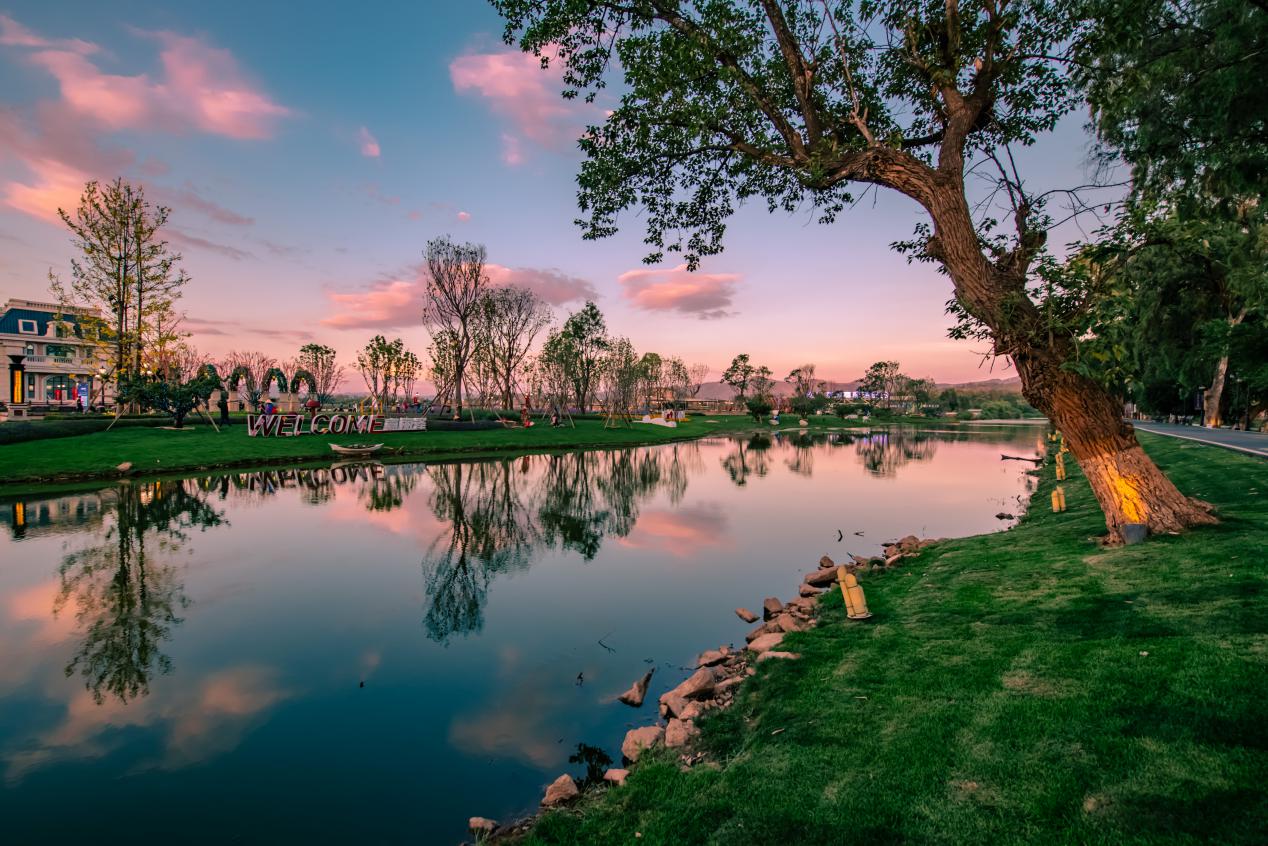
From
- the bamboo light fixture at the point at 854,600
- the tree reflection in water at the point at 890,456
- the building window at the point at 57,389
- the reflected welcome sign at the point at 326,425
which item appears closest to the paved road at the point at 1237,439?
the tree reflection in water at the point at 890,456

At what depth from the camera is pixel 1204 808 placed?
10.1 ft

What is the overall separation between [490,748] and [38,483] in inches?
1043

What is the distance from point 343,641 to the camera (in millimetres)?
8305

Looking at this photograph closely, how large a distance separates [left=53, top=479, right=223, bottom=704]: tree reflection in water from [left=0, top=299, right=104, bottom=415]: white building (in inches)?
2077

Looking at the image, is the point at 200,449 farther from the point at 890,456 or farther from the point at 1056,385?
the point at 890,456

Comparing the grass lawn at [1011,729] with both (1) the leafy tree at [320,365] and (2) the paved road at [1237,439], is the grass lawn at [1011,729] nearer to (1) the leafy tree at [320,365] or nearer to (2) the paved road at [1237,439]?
(2) the paved road at [1237,439]

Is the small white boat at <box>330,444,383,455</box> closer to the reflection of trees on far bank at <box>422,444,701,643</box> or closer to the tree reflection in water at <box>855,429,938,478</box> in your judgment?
the reflection of trees on far bank at <box>422,444,701,643</box>

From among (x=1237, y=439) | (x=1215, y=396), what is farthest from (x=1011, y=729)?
(x=1215, y=396)

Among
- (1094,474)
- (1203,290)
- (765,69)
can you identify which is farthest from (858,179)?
(1203,290)

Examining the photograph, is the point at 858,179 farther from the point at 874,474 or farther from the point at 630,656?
the point at 874,474

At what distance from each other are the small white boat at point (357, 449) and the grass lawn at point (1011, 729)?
98.1ft

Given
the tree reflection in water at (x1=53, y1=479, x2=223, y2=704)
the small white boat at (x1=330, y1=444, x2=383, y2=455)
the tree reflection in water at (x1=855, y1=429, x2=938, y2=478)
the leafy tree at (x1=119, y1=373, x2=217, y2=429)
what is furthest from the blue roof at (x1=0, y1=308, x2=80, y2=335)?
the tree reflection in water at (x1=855, y1=429, x2=938, y2=478)

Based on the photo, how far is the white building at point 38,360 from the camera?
51.7 meters

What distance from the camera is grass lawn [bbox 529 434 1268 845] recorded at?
11.0 ft
